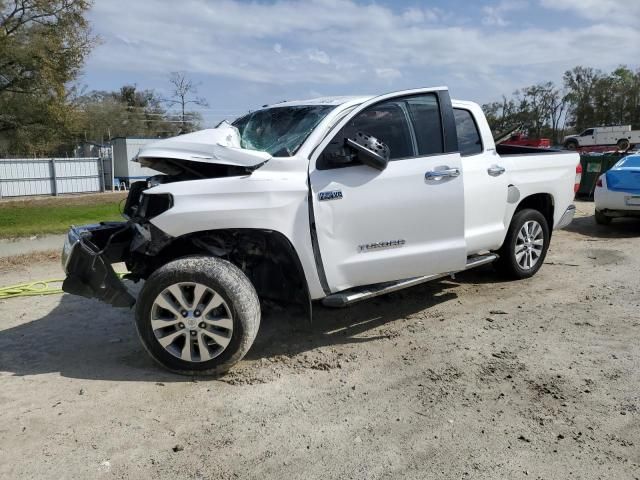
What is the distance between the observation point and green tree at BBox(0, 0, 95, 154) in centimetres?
2489

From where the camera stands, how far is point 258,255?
445 cm

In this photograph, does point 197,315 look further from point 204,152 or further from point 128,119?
point 128,119

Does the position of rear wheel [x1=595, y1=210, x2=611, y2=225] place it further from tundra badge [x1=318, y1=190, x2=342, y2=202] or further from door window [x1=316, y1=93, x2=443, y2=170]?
tundra badge [x1=318, y1=190, x2=342, y2=202]

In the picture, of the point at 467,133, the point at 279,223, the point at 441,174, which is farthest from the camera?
the point at 467,133

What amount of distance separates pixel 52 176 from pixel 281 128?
24.2m

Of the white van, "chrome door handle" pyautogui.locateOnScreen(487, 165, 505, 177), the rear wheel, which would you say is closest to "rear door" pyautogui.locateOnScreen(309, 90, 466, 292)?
"chrome door handle" pyautogui.locateOnScreen(487, 165, 505, 177)

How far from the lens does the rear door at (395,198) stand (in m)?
4.36

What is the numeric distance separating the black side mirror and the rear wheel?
777 centimetres

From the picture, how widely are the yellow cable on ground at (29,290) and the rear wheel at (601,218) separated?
8780mm

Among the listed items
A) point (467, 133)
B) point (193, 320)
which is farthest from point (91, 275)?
point (467, 133)

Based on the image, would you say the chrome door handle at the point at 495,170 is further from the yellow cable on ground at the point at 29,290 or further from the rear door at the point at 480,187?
the yellow cable on ground at the point at 29,290

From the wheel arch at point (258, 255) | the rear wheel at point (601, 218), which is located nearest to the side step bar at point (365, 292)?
A: the wheel arch at point (258, 255)

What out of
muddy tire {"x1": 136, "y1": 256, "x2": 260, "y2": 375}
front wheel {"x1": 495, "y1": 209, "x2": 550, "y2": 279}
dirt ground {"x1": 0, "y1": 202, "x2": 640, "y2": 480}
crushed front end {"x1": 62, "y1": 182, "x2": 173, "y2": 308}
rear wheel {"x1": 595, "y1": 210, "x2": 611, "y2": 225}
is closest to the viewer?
dirt ground {"x1": 0, "y1": 202, "x2": 640, "y2": 480}

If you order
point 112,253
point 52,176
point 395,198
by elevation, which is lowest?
point 112,253
